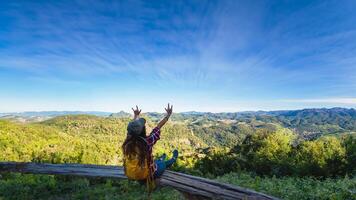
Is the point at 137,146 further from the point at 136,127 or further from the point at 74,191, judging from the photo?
the point at 74,191

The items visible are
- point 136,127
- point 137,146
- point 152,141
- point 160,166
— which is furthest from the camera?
point 160,166

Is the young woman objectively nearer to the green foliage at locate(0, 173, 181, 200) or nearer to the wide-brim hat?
the wide-brim hat

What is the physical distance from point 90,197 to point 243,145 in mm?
11393

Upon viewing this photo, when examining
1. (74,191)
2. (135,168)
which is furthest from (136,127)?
(74,191)

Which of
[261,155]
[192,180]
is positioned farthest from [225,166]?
[192,180]

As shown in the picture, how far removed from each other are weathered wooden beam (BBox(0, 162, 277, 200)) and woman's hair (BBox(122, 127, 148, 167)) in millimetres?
669

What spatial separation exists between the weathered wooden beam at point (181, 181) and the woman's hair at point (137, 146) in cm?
67

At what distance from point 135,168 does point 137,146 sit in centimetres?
39

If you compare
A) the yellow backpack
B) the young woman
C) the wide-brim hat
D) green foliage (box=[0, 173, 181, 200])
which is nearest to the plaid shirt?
the young woman

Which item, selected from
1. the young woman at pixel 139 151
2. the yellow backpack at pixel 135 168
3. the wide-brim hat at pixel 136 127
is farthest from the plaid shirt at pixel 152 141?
the wide-brim hat at pixel 136 127

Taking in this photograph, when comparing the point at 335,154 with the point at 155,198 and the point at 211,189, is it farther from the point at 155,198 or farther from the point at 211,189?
the point at 211,189

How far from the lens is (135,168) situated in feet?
14.8

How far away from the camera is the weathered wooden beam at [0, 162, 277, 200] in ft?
12.4

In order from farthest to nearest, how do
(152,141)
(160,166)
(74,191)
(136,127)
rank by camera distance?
(74,191)
(160,166)
(152,141)
(136,127)
